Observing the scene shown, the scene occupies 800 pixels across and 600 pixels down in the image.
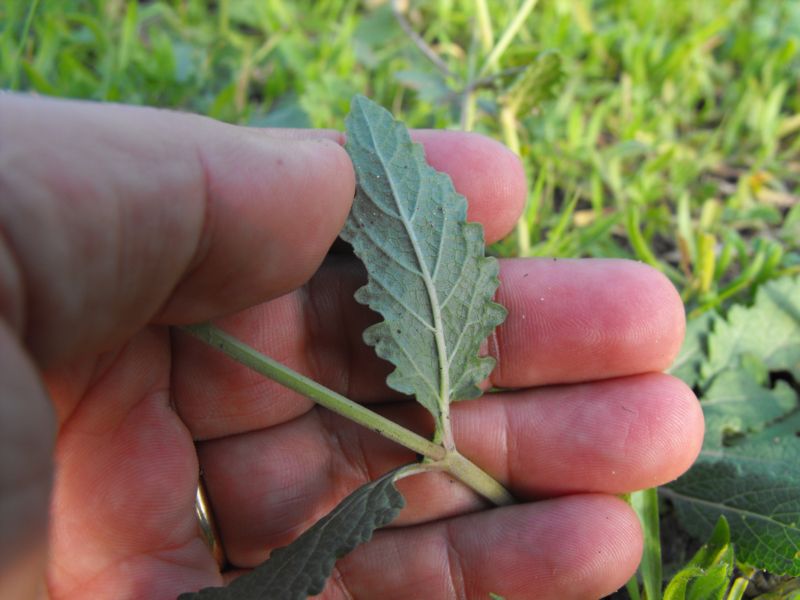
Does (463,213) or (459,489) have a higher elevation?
(463,213)

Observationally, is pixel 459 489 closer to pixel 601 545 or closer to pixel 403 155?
pixel 601 545

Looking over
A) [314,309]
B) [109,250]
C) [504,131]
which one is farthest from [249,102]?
[109,250]

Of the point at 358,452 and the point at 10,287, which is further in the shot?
the point at 358,452

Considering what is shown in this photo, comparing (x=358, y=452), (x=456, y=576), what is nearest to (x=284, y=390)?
(x=358, y=452)

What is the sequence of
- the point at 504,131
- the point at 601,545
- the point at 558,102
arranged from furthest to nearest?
the point at 558,102
the point at 504,131
the point at 601,545

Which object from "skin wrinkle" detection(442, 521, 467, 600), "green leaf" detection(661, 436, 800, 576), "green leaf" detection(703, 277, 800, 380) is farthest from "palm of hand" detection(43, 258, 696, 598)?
"green leaf" detection(703, 277, 800, 380)

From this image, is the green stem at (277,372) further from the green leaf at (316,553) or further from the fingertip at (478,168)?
the fingertip at (478,168)

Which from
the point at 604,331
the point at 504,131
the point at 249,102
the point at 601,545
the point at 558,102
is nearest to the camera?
the point at 601,545

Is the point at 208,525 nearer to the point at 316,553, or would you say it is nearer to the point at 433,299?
the point at 316,553
